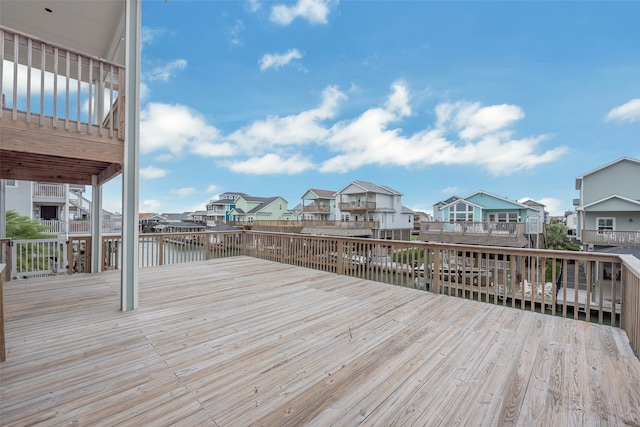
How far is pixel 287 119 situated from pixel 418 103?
1093cm

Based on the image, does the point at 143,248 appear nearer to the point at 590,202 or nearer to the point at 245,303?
the point at 245,303

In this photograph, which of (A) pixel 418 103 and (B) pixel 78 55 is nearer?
(B) pixel 78 55

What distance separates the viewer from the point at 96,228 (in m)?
5.06

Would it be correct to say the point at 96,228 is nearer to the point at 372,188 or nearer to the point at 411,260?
the point at 411,260

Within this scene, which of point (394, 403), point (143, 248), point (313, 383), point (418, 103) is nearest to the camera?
point (394, 403)

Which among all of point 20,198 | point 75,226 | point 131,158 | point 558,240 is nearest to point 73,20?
point 131,158

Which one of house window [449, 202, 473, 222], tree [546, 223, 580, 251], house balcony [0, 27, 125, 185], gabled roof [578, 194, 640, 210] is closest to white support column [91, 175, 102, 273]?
house balcony [0, 27, 125, 185]

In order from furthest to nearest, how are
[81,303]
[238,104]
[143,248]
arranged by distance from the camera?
[238,104] → [143,248] → [81,303]

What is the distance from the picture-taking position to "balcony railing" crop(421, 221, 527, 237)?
1423 cm

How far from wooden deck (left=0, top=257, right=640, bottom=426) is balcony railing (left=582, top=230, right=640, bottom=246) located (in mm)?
13796

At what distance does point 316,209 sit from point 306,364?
27891 mm

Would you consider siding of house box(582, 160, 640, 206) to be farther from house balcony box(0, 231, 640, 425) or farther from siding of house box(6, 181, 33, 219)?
siding of house box(6, 181, 33, 219)

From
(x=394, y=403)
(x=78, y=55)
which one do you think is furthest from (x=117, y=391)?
(x=78, y=55)

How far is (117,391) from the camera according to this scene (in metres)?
1.69
